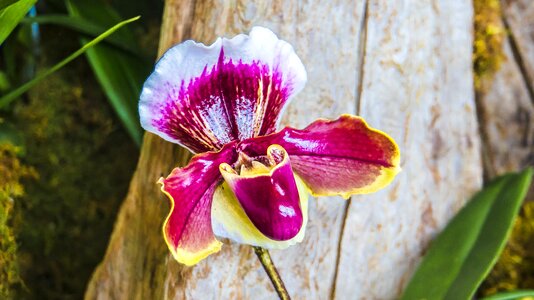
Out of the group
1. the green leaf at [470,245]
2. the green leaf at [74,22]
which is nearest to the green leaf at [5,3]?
the green leaf at [74,22]

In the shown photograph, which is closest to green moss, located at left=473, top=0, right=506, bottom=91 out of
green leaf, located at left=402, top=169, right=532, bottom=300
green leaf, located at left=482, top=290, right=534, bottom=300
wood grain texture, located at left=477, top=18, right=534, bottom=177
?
wood grain texture, located at left=477, top=18, right=534, bottom=177

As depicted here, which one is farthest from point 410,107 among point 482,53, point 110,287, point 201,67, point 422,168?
point 110,287

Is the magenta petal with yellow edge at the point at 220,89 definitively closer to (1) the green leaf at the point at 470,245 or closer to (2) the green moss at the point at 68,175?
(1) the green leaf at the point at 470,245

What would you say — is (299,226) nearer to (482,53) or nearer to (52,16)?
(52,16)

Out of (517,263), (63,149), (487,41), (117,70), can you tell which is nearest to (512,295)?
(517,263)

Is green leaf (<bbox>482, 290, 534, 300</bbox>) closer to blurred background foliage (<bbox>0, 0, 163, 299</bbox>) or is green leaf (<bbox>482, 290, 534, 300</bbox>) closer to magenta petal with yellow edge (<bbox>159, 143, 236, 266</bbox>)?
magenta petal with yellow edge (<bbox>159, 143, 236, 266</bbox>)
